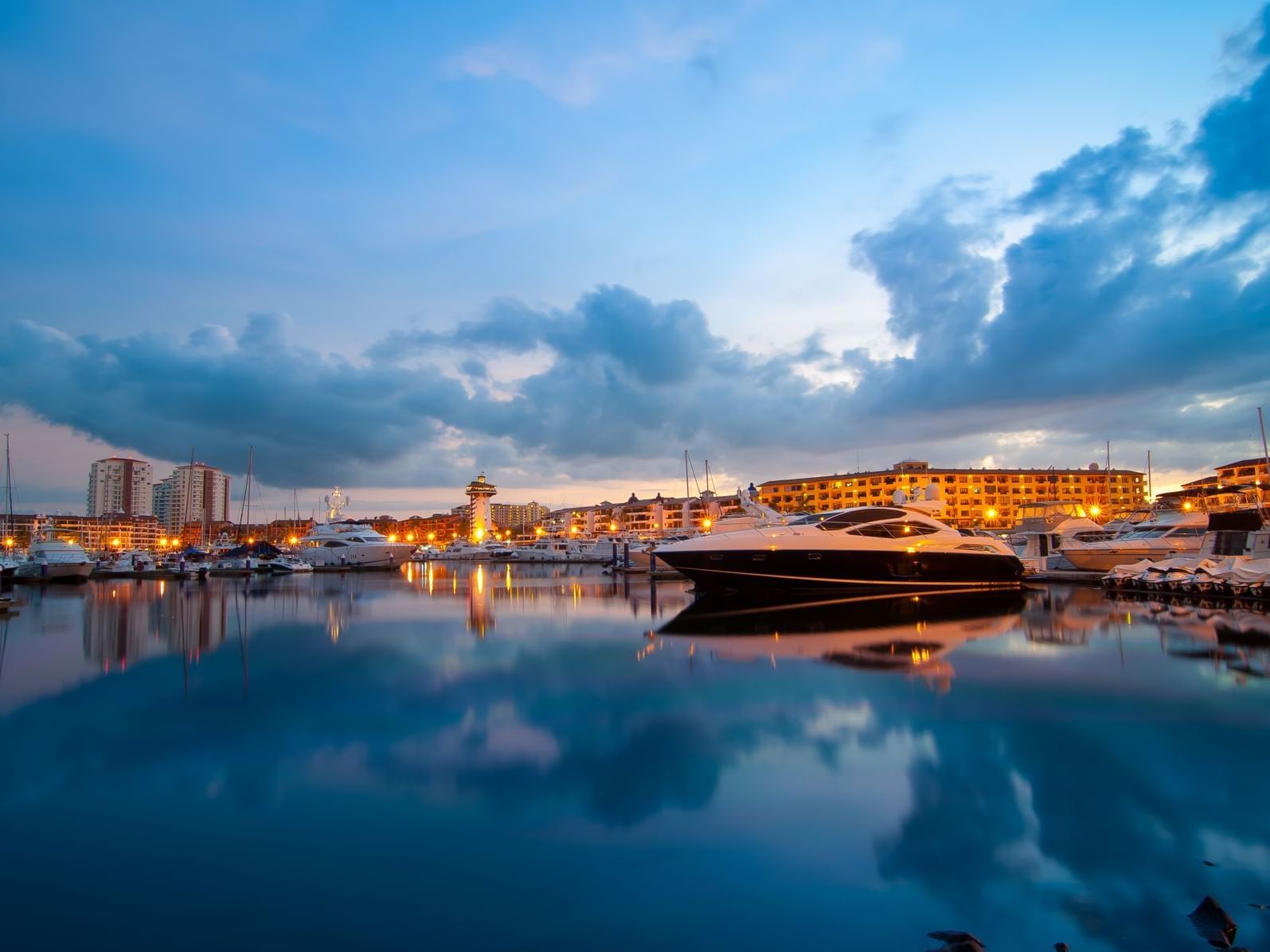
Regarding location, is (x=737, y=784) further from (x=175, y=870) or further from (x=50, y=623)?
(x=50, y=623)

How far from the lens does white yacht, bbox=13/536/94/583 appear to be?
159 feet

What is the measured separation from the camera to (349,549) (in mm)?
64812

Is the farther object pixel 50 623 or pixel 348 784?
pixel 50 623

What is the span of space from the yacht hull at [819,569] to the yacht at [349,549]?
4566 cm

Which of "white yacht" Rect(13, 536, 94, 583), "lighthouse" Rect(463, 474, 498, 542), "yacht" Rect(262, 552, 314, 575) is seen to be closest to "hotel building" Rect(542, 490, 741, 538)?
"lighthouse" Rect(463, 474, 498, 542)

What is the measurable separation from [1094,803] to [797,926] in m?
3.86

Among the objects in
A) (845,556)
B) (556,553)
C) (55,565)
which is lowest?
(556,553)

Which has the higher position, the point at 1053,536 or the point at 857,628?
the point at 1053,536

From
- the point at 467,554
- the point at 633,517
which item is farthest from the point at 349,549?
the point at 633,517

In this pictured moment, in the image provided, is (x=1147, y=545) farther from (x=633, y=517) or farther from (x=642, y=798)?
(x=633, y=517)

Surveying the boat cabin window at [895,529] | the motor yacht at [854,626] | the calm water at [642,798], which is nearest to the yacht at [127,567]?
the calm water at [642,798]

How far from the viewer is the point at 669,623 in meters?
21.3

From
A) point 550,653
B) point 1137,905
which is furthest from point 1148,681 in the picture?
point 550,653

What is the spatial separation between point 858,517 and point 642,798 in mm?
22363
